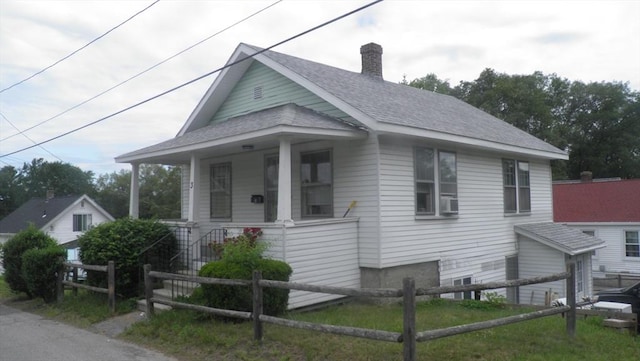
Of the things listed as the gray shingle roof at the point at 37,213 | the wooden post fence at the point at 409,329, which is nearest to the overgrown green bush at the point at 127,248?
the wooden post fence at the point at 409,329

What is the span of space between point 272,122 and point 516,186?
9.58m

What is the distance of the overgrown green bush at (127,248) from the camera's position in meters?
11.6

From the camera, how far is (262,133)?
1041 centimetres

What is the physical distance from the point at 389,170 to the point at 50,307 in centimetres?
853

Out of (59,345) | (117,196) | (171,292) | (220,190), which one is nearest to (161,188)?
(117,196)

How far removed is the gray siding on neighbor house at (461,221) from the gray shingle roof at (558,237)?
13.6 inches

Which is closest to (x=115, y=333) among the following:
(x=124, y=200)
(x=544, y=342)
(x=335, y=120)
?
(x=335, y=120)

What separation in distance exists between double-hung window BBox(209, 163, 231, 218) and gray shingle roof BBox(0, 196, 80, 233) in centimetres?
3504

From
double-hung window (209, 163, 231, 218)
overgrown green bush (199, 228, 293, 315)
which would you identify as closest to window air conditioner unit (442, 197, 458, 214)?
overgrown green bush (199, 228, 293, 315)

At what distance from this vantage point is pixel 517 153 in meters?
16.3

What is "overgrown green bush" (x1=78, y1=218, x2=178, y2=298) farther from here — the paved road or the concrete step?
the paved road

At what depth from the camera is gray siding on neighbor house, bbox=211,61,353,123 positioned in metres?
12.8

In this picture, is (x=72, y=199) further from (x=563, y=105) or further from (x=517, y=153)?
(x=563, y=105)

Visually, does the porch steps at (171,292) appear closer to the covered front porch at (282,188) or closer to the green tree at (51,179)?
the covered front porch at (282,188)
